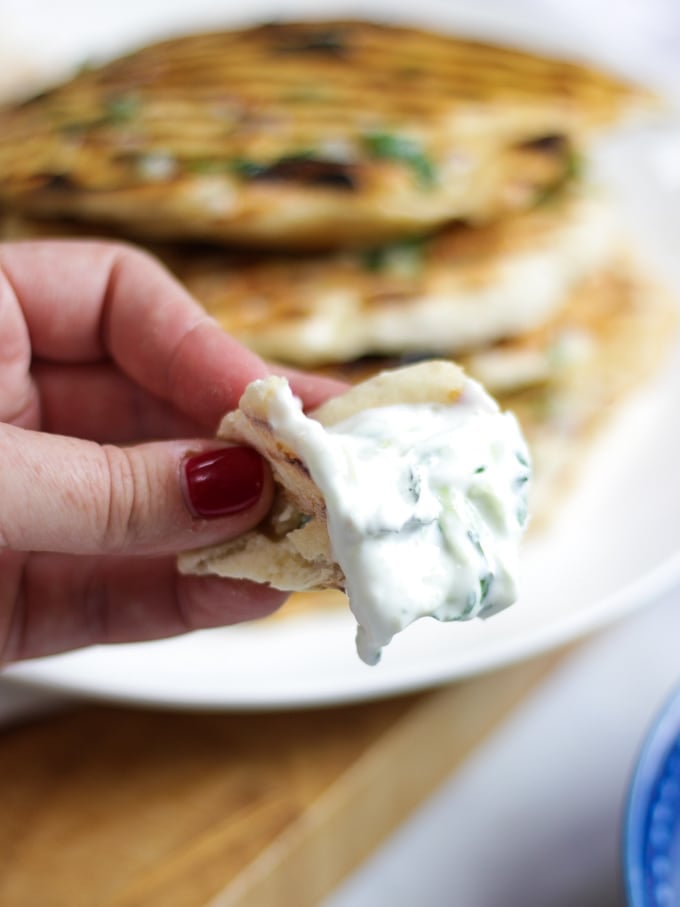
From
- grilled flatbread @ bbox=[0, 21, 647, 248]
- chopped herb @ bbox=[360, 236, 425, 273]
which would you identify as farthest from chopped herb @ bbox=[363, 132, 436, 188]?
chopped herb @ bbox=[360, 236, 425, 273]

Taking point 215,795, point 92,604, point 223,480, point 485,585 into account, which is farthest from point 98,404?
point 485,585

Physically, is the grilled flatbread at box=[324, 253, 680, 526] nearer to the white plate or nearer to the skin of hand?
the white plate

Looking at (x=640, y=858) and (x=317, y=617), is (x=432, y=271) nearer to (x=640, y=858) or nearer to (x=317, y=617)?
(x=317, y=617)

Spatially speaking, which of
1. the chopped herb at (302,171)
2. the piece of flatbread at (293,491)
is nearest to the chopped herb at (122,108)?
the chopped herb at (302,171)

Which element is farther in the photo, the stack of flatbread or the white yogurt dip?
the stack of flatbread

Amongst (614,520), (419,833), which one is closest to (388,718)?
(419,833)

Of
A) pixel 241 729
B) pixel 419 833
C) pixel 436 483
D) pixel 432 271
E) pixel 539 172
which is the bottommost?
pixel 419 833
